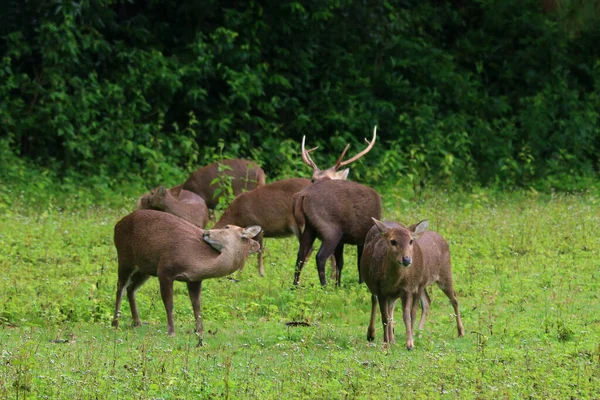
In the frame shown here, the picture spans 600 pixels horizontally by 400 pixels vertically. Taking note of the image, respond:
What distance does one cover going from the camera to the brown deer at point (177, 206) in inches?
539

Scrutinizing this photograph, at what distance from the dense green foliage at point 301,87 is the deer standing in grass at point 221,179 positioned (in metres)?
2.54

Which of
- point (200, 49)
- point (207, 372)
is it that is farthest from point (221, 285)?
point (200, 49)

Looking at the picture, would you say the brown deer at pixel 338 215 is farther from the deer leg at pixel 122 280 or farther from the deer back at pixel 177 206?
the deer leg at pixel 122 280

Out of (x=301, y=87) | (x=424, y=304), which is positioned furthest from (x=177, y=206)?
(x=301, y=87)

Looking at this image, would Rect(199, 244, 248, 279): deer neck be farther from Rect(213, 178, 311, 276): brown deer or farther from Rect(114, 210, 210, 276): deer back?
Rect(213, 178, 311, 276): brown deer

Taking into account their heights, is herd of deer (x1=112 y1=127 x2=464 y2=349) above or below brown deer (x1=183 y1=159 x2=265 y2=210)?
above

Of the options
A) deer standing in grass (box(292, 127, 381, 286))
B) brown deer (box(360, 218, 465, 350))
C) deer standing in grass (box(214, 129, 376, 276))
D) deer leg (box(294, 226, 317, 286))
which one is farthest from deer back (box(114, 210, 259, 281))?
deer standing in grass (box(214, 129, 376, 276))

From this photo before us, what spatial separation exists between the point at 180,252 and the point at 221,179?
5.85 meters

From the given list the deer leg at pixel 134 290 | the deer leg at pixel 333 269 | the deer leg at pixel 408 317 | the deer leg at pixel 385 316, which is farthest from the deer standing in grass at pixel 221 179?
the deer leg at pixel 408 317

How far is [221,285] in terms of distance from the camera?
455 inches

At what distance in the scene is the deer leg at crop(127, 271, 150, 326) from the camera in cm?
988

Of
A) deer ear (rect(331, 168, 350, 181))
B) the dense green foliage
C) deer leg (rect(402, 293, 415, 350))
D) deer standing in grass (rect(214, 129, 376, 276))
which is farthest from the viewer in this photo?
the dense green foliage

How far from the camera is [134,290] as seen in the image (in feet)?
32.8

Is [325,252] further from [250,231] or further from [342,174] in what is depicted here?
[342,174]
